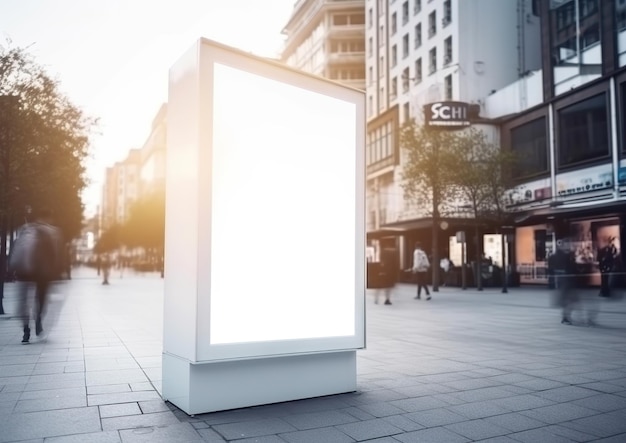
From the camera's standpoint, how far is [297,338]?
16.7 feet

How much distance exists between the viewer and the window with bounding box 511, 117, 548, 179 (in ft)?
105

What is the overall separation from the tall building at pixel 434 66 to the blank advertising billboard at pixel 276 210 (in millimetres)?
26800

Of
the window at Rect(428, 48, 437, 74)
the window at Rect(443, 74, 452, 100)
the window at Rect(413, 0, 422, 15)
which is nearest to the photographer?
the window at Rect(443, 74, 452, 100)

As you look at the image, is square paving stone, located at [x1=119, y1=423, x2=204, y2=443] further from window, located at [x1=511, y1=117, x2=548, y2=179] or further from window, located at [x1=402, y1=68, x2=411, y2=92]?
window, located at [x1=402, y1=68, x2=411, y2=92]

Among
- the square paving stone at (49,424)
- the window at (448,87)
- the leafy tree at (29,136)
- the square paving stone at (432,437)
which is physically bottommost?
the square paving stone at (432,437)

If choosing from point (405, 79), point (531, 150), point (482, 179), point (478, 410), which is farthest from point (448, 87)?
point (478, 410)

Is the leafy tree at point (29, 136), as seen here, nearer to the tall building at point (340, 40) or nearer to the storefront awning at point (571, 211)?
the storefront awning at point (571, 211)

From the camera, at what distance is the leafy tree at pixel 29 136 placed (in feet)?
47.2

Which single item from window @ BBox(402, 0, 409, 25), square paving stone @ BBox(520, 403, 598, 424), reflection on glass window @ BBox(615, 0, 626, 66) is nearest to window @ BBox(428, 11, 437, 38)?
window @ BBox(402, 0, 409, 25)

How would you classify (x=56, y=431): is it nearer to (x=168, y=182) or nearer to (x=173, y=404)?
(x=173, y=404)

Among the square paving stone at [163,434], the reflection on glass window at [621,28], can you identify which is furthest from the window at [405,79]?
the square paving stone at [163,434]

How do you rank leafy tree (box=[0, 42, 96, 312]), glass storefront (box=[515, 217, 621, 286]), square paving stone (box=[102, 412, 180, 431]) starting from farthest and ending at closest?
glass storefront (box=[515, 217, 621, 286]) < leafy tree (box=[0, 42, 96, 312]) < square paving stone (box=[102, 412, 180, 431])

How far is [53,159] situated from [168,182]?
47.3 feet

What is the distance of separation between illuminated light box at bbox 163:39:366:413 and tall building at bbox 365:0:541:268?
2689 cm
